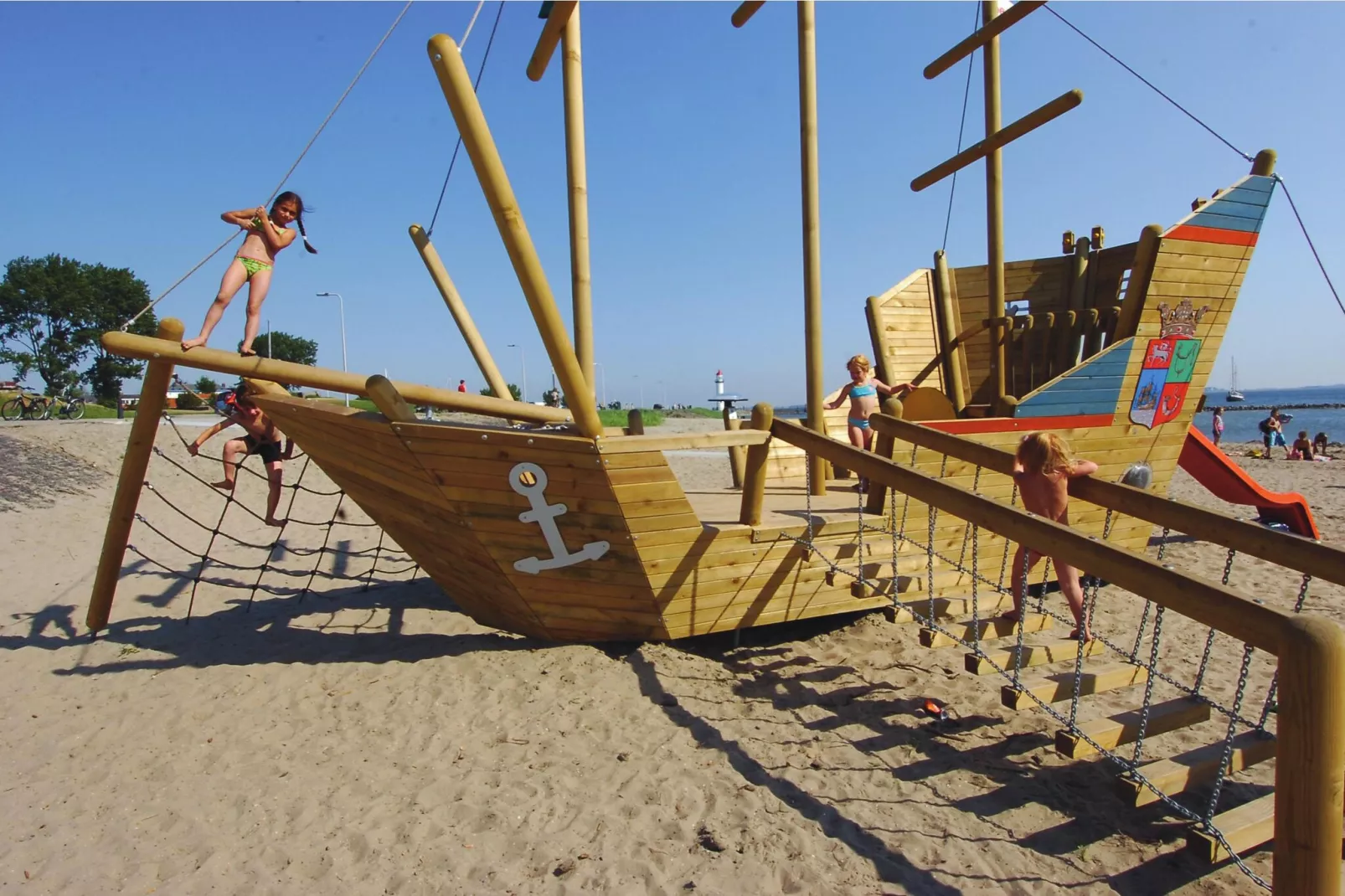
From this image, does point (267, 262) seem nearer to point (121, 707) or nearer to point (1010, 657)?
point (121, 707)

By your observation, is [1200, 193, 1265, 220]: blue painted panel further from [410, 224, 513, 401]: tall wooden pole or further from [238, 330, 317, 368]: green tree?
[238, 330, 317, 368]: green tree

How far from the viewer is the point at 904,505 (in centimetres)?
520

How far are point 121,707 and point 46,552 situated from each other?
18.1 ft

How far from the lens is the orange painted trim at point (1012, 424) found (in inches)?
211

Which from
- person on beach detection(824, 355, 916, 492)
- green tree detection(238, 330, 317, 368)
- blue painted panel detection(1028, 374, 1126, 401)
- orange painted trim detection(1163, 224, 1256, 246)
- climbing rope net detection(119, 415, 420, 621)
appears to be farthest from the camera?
green tree detection(238, 330, 317, 368)

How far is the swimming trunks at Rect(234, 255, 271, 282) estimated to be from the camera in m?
4.52

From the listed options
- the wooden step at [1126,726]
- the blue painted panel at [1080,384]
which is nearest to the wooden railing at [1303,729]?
the wooden step at [1126,726]

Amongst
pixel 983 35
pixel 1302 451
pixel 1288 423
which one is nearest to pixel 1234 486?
pixel 983 35

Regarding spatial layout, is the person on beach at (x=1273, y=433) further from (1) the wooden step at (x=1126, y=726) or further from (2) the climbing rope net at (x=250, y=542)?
(2) the climbing rope net at (x=250, y=542)

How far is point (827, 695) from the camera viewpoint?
15.0 ft

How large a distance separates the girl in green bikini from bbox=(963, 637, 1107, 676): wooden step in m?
4.23

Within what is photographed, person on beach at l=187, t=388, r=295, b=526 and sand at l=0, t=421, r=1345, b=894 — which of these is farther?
person on beach at l=187, t=388, r=295, b=526

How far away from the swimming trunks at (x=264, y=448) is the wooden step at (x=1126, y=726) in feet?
17.6

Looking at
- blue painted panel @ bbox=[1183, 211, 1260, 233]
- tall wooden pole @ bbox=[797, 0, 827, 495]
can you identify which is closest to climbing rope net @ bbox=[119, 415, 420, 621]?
tall wooden pole @ bbox=[797, 0, 827, 495]
